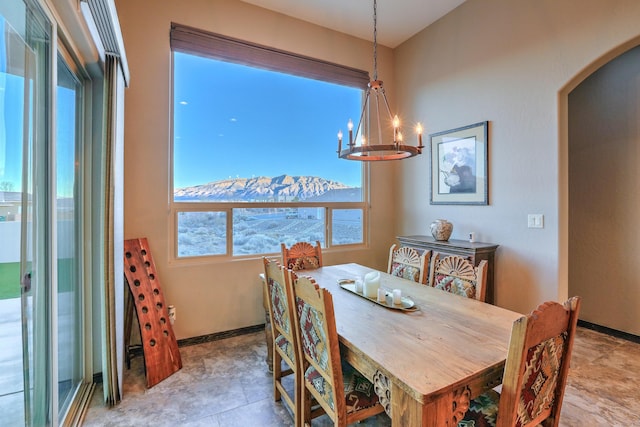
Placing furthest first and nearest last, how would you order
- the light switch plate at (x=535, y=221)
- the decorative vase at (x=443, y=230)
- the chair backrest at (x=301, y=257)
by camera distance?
1. the decorative vase at (x=443, y=230)
2. the chair backrest at (x=301, y=257)
3. the light switch plate at (x=535, y=221)

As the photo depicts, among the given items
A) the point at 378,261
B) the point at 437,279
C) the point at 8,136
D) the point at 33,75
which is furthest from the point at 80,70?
the point at 378,261

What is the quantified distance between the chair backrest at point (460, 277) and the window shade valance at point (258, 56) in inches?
97.6

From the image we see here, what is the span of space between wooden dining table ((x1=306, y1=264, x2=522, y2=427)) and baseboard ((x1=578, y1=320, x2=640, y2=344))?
230 cm

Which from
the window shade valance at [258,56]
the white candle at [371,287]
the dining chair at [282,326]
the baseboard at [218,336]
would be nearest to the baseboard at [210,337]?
the baseboard at [218,336]

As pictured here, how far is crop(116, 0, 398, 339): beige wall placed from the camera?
9.00 ft

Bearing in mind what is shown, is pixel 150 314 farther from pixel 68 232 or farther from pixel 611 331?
pixel 611 331

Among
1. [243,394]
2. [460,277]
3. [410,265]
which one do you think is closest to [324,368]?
[243,394]

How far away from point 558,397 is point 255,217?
2729 millimetres

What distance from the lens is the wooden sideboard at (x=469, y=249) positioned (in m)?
2.87

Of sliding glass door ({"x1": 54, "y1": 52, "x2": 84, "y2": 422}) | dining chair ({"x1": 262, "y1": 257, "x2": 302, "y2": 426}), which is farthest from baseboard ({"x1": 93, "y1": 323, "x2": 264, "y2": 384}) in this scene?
dining chair ({"x1": 262, "y1": 257, "x2": 302, "y2": 426})

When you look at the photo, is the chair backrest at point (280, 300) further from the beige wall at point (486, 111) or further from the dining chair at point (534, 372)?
the beige wall at point (486, 111)

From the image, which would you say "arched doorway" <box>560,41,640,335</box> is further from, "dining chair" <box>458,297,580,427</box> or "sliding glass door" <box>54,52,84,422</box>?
"sliding glass door" <box>54,52,84,422</box>

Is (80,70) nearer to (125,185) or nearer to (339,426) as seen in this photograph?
(125,185)

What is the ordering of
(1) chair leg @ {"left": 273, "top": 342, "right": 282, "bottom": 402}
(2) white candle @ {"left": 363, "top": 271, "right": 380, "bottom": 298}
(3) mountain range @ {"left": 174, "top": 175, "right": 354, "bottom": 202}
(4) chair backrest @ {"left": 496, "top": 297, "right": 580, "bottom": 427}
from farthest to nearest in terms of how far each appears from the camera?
(3) mountain range @ {"left": 174, "top": 175, "right": 354, "bottom": 202} → (1) chair leg @ {"left": 273, "top": 342, "right": 282, "bottom": 402} → (2) white candle @ {"left": 363, "top": 271, "right": 380, "bottom": 298} → (4) chair backrest @ {"left": 496, "top": 297, "right": 580, "bottom": 427}
